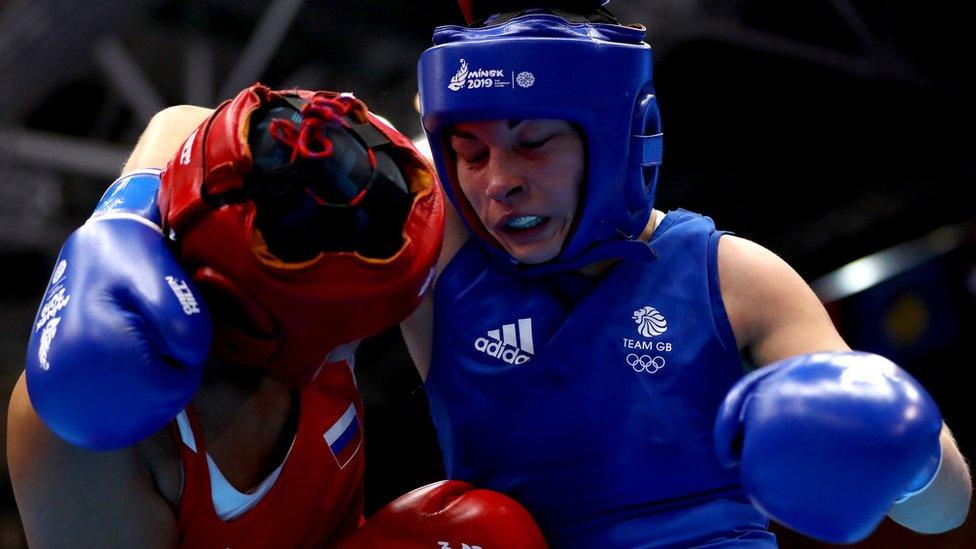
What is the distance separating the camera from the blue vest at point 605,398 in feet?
5.62

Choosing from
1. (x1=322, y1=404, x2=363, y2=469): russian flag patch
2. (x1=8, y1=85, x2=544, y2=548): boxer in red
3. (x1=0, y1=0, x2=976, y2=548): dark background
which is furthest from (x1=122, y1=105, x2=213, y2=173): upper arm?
(x1=0, y1=0, x2=976, y2=548): dark background

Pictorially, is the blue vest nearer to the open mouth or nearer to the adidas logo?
the adidas logo

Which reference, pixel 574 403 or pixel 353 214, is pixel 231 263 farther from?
pixel 574 403

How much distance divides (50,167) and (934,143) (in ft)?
14.0

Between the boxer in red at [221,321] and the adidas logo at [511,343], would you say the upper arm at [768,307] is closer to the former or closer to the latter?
the adidas logo at [511,343]

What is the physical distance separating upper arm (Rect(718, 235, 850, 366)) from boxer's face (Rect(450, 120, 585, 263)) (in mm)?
260

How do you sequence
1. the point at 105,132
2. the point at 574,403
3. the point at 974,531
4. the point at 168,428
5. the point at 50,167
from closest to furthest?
the point at 168,428
the point at 574,403
the point at 974,531
the point at 50,167
the point at 105,132

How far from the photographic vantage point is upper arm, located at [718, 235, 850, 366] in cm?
169

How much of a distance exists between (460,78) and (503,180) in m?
0.15

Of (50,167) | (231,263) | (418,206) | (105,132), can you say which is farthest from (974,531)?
(105,132)

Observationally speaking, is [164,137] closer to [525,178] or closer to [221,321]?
[221,321]

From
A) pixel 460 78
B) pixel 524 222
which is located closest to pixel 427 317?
pixel 524 222

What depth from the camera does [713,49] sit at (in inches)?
248

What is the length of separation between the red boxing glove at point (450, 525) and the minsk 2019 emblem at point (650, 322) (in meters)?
0.31
